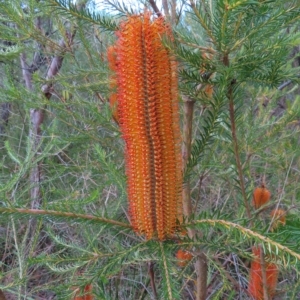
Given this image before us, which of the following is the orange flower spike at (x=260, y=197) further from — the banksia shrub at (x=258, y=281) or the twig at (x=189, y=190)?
the twig at (x=189, y=190)

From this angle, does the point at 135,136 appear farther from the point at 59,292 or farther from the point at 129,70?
the point at 59,292

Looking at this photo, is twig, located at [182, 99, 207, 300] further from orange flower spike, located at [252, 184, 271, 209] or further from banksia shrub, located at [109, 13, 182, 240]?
orange flower spike, located at [252, 184, 271, 209]

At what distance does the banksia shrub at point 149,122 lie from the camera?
74 centimetres

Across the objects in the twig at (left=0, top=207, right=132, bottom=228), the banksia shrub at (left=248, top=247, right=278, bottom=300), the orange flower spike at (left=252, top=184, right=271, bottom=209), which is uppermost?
the twig at (left=0, top=207, right=132, bottom=228)

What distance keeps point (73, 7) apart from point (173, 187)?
384 mm

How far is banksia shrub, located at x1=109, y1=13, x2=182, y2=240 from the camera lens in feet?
2.43

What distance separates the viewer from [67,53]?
5.75 ft

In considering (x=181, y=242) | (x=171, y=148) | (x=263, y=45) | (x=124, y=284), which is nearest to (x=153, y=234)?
(x=181, y=242)

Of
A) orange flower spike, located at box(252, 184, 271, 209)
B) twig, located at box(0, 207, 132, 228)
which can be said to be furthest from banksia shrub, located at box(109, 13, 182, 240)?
orange flower spike, located at box(252, 184, 271, 209)

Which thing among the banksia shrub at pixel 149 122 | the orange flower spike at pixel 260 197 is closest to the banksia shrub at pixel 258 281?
the orange flower spike at pixel 260 197

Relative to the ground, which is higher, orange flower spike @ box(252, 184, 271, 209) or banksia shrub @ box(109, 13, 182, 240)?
banksia shrub @ box(109, 13, 182, 240)

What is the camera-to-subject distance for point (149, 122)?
766mm

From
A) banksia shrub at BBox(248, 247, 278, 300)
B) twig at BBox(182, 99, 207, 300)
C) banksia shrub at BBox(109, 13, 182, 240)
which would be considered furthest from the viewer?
banksia shrub at BBox(248, 247, 278, 300)

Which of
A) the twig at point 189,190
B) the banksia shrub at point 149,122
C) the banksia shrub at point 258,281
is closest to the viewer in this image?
the banksia shrub at point 149,122
